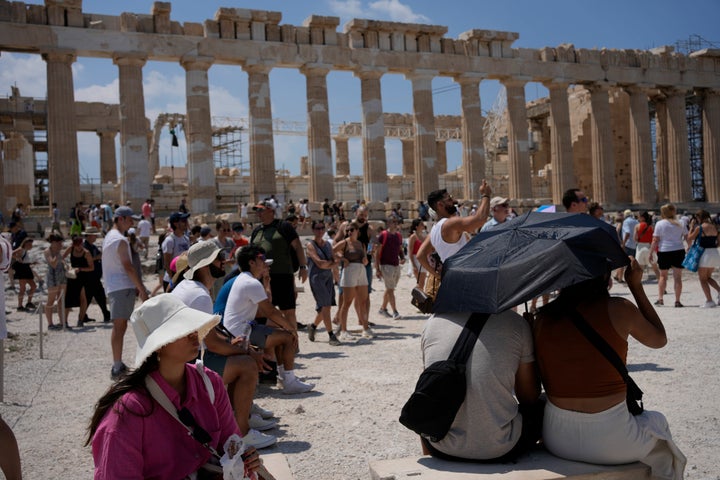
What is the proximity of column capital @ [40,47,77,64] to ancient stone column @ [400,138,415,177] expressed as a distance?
22.2 meters

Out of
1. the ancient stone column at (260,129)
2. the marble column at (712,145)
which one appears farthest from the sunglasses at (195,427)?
the marble column at (712,145)

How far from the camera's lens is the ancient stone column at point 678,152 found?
3309cm

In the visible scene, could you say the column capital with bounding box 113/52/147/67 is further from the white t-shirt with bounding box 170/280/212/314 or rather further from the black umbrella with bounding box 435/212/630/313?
the black umbrella with bounding box 435/212/630/313

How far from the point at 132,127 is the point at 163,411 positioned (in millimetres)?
23332

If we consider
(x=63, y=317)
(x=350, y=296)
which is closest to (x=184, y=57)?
(x=63, y=317)

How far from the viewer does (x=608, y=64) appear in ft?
105

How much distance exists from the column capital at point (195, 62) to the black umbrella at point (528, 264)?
23.3 m

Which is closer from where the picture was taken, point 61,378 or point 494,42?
point 61,378

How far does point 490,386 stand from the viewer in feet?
11.5

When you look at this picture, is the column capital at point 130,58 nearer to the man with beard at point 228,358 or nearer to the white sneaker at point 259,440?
the man with beard at point 228,358

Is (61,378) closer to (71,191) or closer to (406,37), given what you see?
(71,191)

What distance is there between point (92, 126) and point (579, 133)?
26.0 meters

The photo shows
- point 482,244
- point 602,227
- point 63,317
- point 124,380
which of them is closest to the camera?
point 124,380

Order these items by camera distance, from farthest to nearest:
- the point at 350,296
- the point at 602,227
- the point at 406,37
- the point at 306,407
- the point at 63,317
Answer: the point at 406,37 → the point at 63,317 → the point at 350,296 → the point at 306,407 → the point at 602,227
